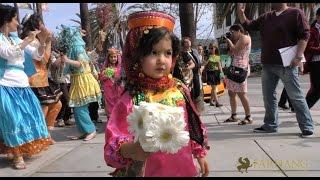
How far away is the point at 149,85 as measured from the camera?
2.50m

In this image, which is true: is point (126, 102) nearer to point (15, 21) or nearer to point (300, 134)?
point (15, 21)

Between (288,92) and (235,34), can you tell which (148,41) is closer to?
(288,92)

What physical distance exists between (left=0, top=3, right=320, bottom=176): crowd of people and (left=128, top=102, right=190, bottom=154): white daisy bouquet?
0.15 metres

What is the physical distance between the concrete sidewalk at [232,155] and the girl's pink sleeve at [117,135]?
2154 millimetres

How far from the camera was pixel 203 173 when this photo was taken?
111 inches

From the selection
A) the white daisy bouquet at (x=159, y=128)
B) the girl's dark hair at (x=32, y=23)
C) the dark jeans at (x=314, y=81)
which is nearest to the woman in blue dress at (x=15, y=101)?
the girl's dark hair at (x=32, y=23)

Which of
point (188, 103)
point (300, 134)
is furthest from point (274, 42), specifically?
point (188, 103)

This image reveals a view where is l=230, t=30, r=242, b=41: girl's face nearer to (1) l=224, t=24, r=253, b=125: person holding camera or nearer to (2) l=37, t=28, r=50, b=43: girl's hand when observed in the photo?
(1) l=224, t=24, r=253, b=125: person holding camera

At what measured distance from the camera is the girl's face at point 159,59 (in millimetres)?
2414

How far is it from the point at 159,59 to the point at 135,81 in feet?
0.67

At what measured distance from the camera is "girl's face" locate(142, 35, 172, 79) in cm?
241

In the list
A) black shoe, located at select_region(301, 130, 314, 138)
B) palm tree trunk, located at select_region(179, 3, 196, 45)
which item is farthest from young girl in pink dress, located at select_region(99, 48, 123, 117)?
black shoe, located at select_region(301, 130, 314, 138)

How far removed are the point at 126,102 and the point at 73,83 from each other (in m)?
4.25

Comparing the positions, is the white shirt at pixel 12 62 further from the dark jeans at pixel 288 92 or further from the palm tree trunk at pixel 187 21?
the palm tree trunk at pixel 187 21
